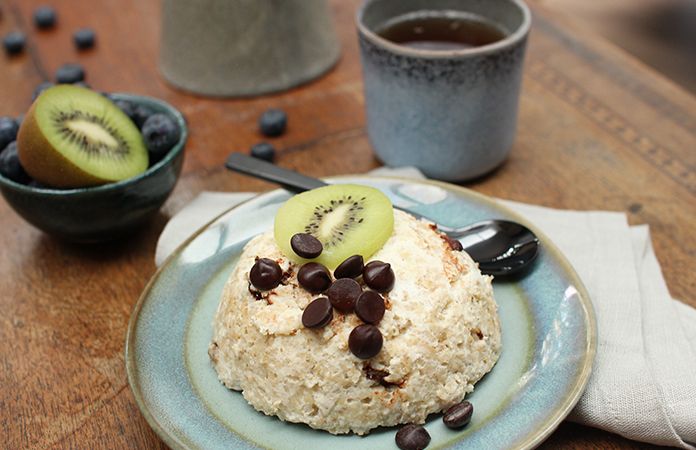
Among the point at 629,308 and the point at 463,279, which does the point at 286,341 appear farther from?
the point at 629,308

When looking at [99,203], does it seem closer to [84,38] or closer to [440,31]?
[440,31]

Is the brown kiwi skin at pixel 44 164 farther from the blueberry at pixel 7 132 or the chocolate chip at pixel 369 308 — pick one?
the chocolate chip at pixel 369 308

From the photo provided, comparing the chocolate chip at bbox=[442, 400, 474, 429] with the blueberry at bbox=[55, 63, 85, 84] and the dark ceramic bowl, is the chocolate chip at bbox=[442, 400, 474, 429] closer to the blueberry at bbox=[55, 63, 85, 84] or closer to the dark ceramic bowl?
the dark ceramic bowl

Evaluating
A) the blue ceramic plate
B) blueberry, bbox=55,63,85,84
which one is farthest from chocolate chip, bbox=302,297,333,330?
blueberry, bbox=55,63,85,84

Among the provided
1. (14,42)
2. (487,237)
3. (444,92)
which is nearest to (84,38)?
(14,42)

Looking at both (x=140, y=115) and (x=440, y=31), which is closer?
(x=140, y=115)

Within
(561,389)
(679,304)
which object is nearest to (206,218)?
(561,389)
